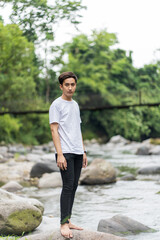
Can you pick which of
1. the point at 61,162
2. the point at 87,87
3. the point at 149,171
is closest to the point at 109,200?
the point at 149,171

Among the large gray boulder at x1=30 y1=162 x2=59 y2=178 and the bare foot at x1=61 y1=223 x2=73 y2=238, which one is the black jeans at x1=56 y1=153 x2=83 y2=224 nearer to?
the bare foot at x1=61 y1=223 x2=73 y2=238

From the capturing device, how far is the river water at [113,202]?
6.12 metres

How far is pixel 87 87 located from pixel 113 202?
2934cm

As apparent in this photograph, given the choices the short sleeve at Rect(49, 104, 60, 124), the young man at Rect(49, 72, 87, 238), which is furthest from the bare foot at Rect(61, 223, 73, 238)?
the short sleeve at Rect(49, 104, 60, 124)

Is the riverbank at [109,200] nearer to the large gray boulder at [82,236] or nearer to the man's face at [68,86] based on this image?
the large gray boulder at [82,236]

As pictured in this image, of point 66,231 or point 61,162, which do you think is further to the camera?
point 66,231

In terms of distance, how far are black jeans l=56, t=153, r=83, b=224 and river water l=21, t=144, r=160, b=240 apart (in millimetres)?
1611

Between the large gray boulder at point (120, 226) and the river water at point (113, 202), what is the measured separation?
122 millimetres

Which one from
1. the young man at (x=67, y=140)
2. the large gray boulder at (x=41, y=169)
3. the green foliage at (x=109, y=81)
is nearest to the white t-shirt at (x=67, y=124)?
the young man at (x=67, y=140)

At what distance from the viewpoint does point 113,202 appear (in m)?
7.81

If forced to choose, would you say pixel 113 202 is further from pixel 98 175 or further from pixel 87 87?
pixel 87 87

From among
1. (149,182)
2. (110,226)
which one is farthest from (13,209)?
(149,182)

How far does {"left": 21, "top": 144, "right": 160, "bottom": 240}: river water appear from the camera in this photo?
612 centimetres

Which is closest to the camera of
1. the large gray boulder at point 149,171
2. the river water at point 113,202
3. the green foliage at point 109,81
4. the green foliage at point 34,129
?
the river water at point 113,202
